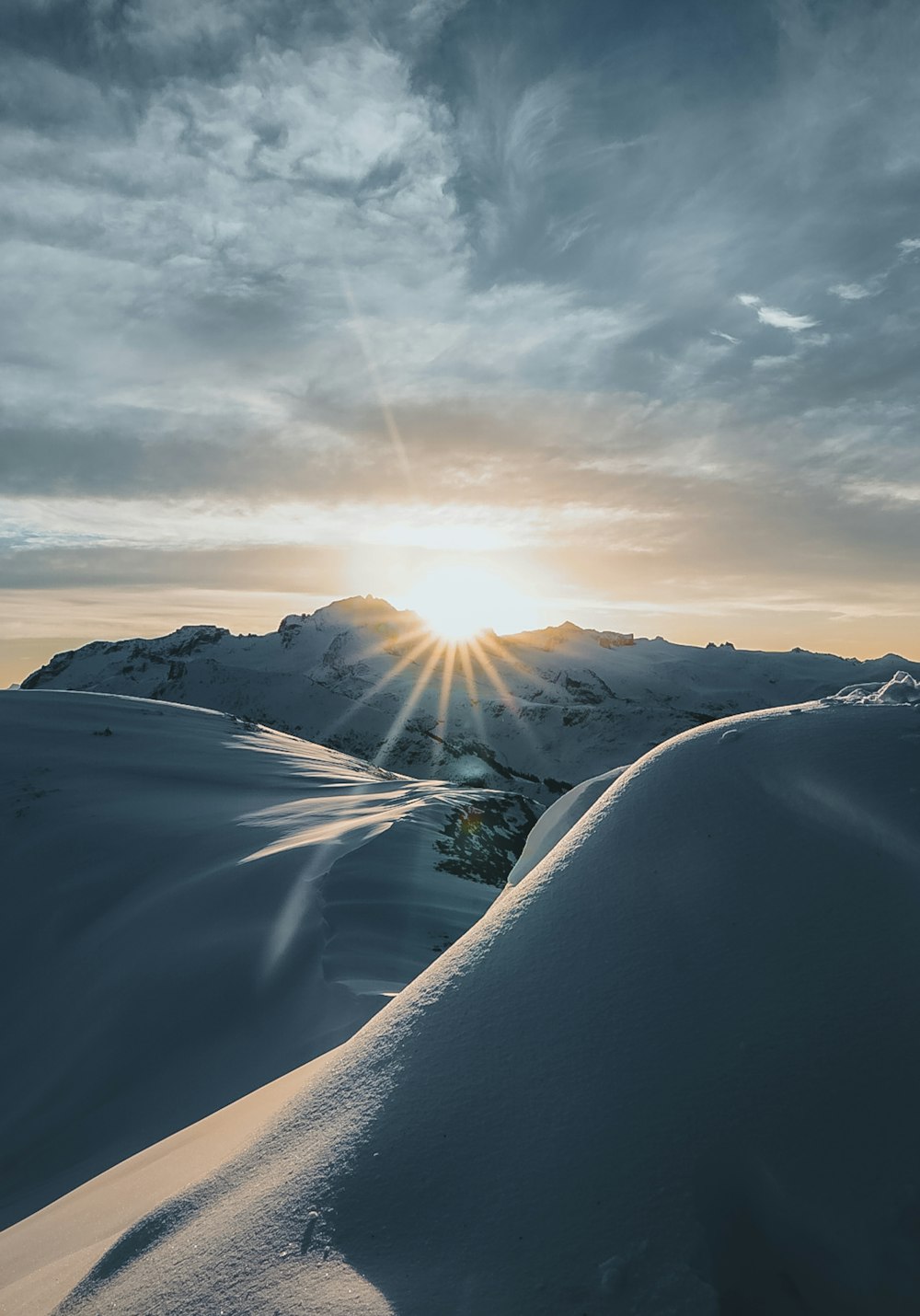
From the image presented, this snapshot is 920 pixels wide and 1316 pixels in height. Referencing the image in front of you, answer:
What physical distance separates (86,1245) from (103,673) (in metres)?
123

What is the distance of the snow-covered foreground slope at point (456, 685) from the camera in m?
83.4

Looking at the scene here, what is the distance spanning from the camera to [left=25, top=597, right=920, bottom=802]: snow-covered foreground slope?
8338cm

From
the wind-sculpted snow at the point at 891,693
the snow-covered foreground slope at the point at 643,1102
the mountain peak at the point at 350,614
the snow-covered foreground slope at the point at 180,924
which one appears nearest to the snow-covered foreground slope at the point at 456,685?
the mountain peak at the point at 350,614

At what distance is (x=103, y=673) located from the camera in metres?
114

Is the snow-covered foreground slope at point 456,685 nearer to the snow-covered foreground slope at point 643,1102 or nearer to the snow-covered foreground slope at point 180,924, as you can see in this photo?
the snow-covered foreground slope at point 180,924

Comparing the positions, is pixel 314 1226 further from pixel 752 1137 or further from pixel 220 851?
pixel 220 851

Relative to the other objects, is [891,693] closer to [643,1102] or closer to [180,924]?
[643,1102]

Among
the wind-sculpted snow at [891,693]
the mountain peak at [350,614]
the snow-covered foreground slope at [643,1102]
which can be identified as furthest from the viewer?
the mountain peak at [350,614]

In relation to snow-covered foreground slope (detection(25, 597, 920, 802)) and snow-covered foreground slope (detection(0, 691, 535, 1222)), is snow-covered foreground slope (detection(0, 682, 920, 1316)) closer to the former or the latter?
snow-covered foreground slope (detection(0, 691, 535, 1222))

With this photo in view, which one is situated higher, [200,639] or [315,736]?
[200,639]

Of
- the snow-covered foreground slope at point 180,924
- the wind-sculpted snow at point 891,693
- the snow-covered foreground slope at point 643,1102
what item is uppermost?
the wind-sculpted snow at point 891,693

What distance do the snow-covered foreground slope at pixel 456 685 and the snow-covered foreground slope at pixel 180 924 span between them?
50.9m

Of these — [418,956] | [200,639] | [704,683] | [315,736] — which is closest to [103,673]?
[200,639]

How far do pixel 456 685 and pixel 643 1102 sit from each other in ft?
340
